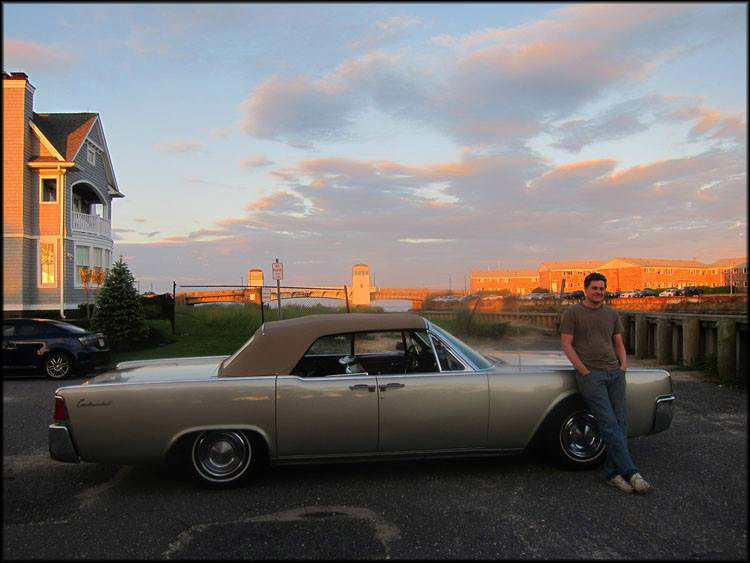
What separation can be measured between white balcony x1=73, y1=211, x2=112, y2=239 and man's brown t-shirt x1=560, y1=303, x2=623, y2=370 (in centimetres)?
2322

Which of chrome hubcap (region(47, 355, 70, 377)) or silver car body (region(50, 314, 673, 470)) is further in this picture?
chrome hubcap (region(47, 355, 70, 377))

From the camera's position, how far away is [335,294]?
18.3 m

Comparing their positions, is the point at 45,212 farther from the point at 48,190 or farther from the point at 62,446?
the point at 62,446

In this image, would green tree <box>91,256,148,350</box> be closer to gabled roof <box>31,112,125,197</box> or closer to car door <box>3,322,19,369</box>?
car door <box>3,322,19,369</box>

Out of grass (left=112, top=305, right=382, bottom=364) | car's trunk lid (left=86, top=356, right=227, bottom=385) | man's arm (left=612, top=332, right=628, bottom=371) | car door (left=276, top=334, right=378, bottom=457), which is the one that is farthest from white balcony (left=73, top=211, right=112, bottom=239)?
man's arm (left=612, top=332, right=628, bottom=371)

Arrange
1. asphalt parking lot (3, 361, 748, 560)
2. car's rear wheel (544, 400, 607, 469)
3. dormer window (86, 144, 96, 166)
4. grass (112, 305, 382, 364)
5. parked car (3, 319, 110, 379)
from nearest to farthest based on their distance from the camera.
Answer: asphalt parking lot (3, 361, 748, 560) → car's rear wheel (544, 400, 607, 469) → parked car (3, 319, 110, 379) → grass (112, 305, 382, 364) → dormer window (86, 144, 96, 166)

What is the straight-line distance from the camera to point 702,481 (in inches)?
180

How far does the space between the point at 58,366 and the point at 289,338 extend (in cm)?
841

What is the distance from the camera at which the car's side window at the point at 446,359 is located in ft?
15.7

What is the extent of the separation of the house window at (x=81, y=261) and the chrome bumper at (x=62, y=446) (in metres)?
20.6

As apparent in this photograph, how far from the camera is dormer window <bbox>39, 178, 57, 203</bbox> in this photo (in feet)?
72.7

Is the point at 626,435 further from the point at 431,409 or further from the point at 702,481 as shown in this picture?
the point at 431,409

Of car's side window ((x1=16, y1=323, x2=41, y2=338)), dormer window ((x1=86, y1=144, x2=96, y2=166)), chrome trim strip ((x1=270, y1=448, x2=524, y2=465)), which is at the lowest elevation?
chrome trim strip ((x1=270, y1=448, x2=524, y2=465))

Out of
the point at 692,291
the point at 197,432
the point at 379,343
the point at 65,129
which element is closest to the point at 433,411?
the point at 379,343
